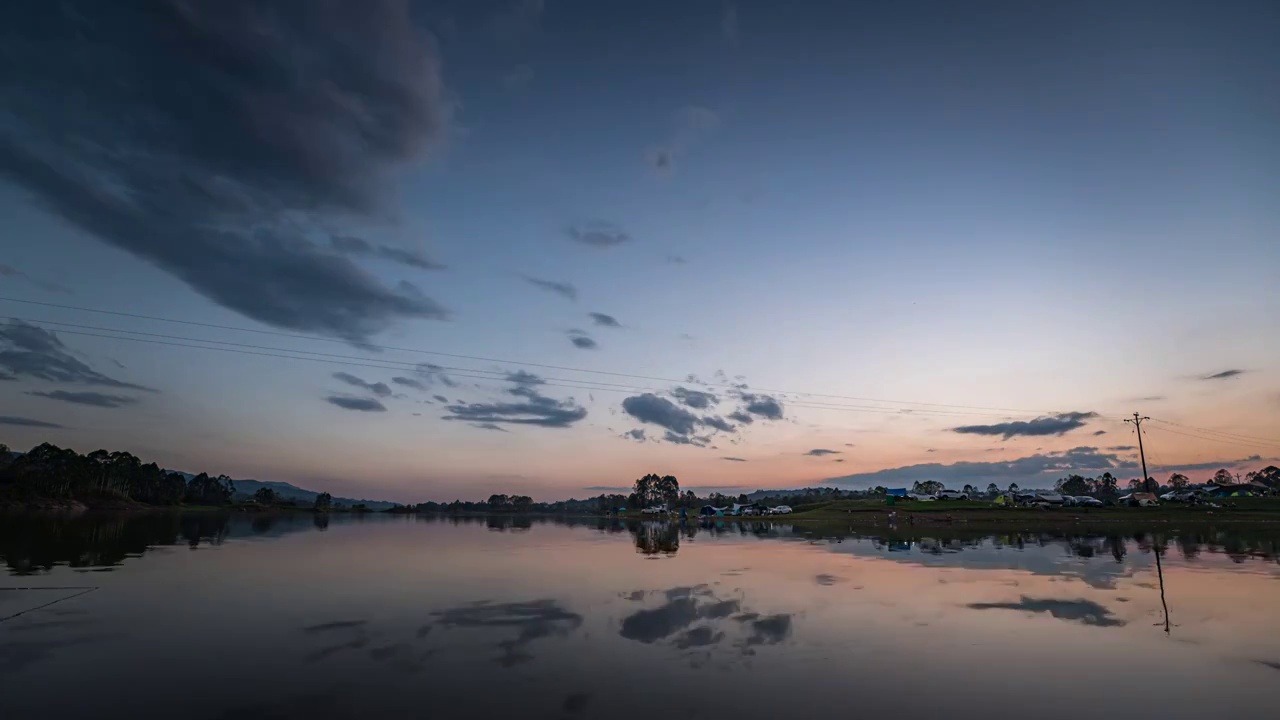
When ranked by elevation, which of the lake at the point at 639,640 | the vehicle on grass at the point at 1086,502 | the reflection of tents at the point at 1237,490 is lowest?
the lake at the point at 639,640

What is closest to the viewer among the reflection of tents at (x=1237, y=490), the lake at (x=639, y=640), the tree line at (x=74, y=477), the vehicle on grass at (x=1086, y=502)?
the lake at (x=639, y=640)

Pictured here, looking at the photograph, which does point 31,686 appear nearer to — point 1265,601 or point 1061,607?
point 1061,607

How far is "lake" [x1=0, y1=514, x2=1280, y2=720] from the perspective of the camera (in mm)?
13719

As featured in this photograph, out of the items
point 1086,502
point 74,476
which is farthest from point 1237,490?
point 74,476

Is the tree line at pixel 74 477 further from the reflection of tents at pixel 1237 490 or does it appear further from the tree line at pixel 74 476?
the reflection of tents at pixel 1237 490

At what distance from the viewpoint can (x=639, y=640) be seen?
19.3 m

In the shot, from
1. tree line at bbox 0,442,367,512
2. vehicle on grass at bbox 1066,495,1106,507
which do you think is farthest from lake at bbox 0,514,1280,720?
tree line at bbox 0,442,367,512

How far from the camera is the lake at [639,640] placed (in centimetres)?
1372

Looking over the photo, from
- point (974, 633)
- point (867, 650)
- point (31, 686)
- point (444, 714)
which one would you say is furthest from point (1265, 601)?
point (31, 686)

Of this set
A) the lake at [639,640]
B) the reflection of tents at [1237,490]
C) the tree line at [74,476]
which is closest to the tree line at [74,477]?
the tree line at [74,476]

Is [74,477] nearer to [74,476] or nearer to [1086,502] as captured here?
[74,476]

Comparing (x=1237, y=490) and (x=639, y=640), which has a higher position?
(x=1237, y=490)

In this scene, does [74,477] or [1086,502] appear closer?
[1086,502]

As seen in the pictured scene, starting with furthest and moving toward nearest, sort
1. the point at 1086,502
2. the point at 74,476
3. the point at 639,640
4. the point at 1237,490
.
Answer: the point at 74,476 < the point at 1237,490 < the point at 1086,502 < the point at 639,640
